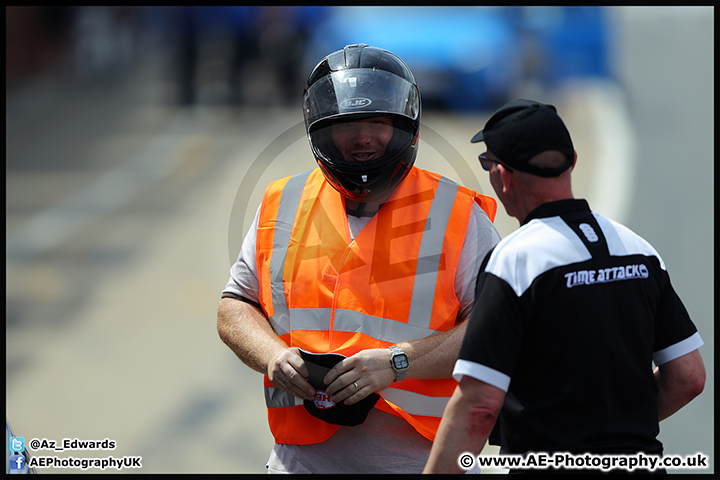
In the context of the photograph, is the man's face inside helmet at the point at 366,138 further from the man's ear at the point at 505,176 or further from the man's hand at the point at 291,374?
the man's hand at the point at 291,374

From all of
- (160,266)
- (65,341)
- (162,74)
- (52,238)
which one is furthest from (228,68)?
(65,341)

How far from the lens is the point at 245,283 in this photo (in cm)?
318

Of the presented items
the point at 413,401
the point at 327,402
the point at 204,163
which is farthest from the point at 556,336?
the point at 204,163

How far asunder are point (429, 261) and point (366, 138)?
0.54m

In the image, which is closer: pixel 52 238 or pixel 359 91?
pixel 359 91

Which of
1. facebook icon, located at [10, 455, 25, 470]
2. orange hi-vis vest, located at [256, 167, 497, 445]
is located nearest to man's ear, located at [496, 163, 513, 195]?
orange hi-vis vest, located at [256, 167, 497, 445]

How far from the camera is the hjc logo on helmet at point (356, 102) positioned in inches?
119

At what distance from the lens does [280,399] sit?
3043 mm

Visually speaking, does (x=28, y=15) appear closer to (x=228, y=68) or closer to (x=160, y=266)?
(x=228, y=68)

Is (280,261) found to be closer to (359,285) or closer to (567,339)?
(359,285)

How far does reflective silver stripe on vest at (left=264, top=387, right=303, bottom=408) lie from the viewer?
3006mm

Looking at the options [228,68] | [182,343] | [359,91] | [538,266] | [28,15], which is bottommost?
[182,343]

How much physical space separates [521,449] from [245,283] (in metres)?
1.33

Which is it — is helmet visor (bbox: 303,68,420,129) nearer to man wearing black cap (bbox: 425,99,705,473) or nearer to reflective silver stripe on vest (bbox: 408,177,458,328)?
reflective silver stripe on vest (bbox: 408,177,458,328)
